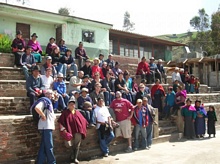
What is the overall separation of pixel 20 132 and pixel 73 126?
139 centimetres

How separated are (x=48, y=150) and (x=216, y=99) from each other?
1281cm

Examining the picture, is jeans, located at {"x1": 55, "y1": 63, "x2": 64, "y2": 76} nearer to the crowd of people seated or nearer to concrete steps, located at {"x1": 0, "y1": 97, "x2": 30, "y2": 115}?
the crowd of people seated

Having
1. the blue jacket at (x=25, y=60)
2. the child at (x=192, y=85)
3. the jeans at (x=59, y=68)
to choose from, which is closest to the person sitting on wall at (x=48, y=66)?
the jeans at (x=59, y=68)

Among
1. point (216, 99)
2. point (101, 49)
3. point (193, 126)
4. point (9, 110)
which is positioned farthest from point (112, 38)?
point (9, 110)

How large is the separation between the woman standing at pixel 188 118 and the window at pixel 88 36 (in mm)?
10695

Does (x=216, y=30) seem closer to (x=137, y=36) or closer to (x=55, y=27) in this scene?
(x=137, y=36)

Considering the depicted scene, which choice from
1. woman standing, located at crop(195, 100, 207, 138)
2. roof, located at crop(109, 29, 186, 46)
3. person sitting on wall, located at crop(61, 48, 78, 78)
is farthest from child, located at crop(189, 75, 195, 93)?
roof, located at crop(109, 29, 186, 46)

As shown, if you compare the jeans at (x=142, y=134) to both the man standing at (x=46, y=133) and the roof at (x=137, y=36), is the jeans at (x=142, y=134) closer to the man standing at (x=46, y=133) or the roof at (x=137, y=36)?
the man standing at (x=46, y=133)

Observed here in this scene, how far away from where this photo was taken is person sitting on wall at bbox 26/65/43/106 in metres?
8.04

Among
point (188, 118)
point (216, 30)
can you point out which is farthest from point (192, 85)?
point (216, 30)

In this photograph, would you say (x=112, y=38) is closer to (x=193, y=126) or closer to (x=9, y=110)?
(x=193, y=126)

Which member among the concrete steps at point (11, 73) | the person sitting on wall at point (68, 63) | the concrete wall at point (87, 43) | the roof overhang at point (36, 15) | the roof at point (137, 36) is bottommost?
the concrete steps at point (11, 73)

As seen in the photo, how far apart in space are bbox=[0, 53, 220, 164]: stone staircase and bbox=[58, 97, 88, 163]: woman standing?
0.28m

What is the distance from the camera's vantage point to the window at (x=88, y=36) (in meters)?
20.4
